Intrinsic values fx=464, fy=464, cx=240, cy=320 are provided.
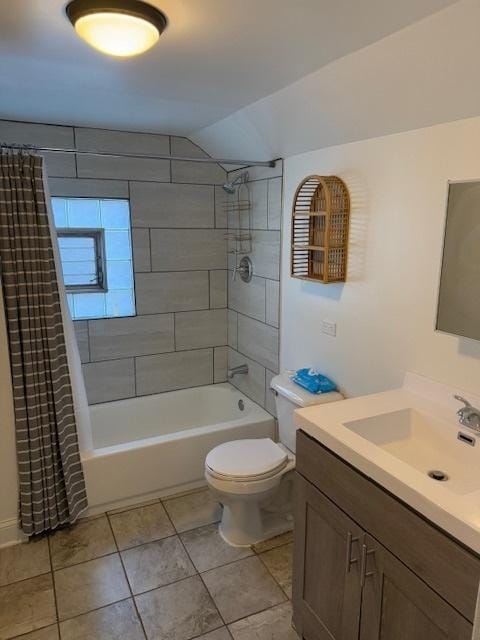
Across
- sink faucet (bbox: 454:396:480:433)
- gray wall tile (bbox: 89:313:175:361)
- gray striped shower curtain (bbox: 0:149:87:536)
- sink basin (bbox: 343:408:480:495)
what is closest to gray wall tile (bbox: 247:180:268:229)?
gray wall tile (bbox: 89:313:175:361)

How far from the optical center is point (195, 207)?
11.1 feet

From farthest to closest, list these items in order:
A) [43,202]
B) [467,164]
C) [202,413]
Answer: [202,413] → [43,202] → [467,164]

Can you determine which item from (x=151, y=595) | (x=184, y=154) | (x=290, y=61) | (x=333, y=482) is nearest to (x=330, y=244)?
(x=290, y=61)

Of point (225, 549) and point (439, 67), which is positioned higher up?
point (439, 67)

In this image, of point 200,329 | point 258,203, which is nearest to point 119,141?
point 258,203

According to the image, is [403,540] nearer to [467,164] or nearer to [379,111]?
[467,164]

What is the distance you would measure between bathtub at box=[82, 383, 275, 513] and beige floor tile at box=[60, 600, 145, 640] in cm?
74

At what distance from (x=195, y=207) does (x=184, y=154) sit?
373mm

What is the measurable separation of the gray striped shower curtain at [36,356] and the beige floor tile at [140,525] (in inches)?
9.9

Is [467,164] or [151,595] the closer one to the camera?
[467,164]

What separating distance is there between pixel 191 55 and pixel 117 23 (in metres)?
0.44

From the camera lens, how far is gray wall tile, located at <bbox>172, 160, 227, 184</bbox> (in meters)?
3.30

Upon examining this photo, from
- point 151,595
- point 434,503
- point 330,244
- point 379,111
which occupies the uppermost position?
point 379,111

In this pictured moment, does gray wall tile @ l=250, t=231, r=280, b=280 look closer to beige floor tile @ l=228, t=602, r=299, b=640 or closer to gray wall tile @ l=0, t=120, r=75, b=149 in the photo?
gray wall tile @ l=0, t=120, r=75, b=149
